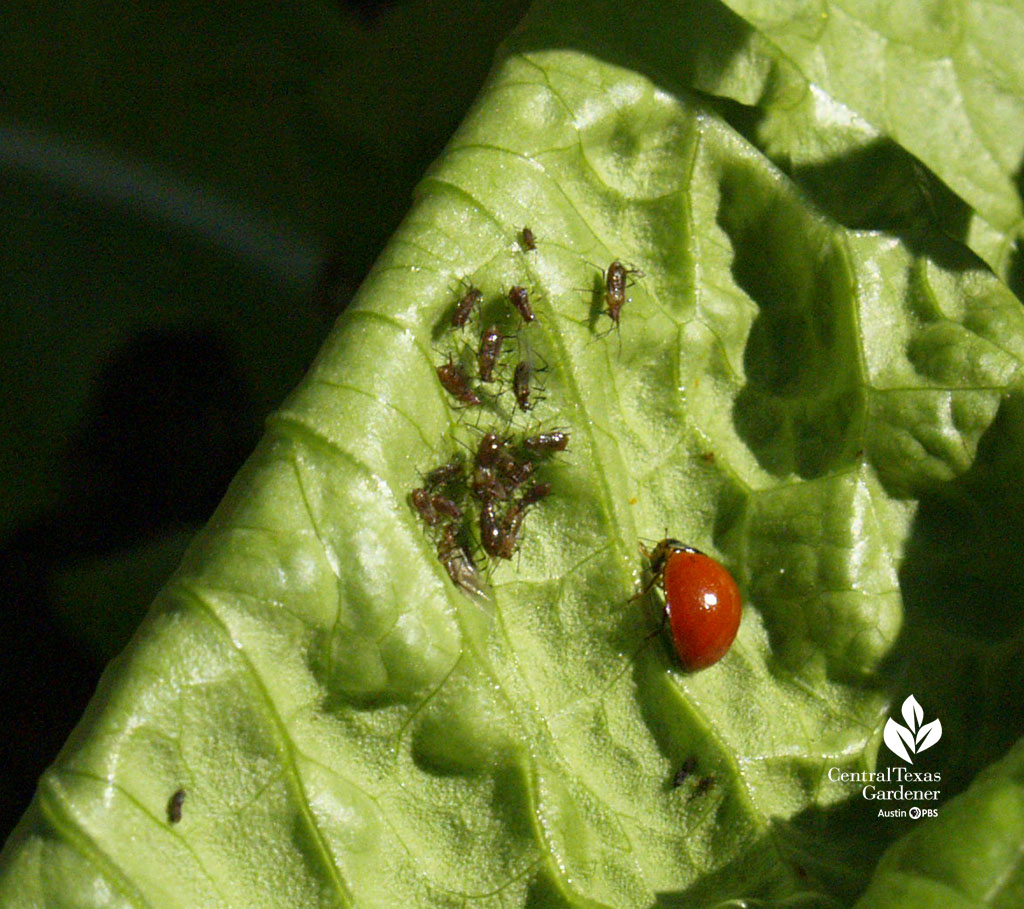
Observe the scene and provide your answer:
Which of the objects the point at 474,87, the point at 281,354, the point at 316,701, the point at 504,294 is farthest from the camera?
the point at 281,354

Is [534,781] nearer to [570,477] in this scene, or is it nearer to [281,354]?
[570,477]

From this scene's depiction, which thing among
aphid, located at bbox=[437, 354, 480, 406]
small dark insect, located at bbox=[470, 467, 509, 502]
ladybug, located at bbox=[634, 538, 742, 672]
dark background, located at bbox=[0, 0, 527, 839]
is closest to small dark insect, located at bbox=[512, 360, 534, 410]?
aphid, located at bbox=[437, 354, 480, 406]

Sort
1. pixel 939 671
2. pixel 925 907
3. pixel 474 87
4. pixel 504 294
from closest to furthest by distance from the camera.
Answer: pixel 925 907 → pixel 504 294 → pixel 939 671 → pixel 474 87

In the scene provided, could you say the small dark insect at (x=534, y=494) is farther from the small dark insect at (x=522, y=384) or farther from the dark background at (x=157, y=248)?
the dark background at (x=157, y=248)

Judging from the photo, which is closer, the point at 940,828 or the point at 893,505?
the point at 940,828

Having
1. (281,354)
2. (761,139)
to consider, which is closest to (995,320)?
(761,139)
